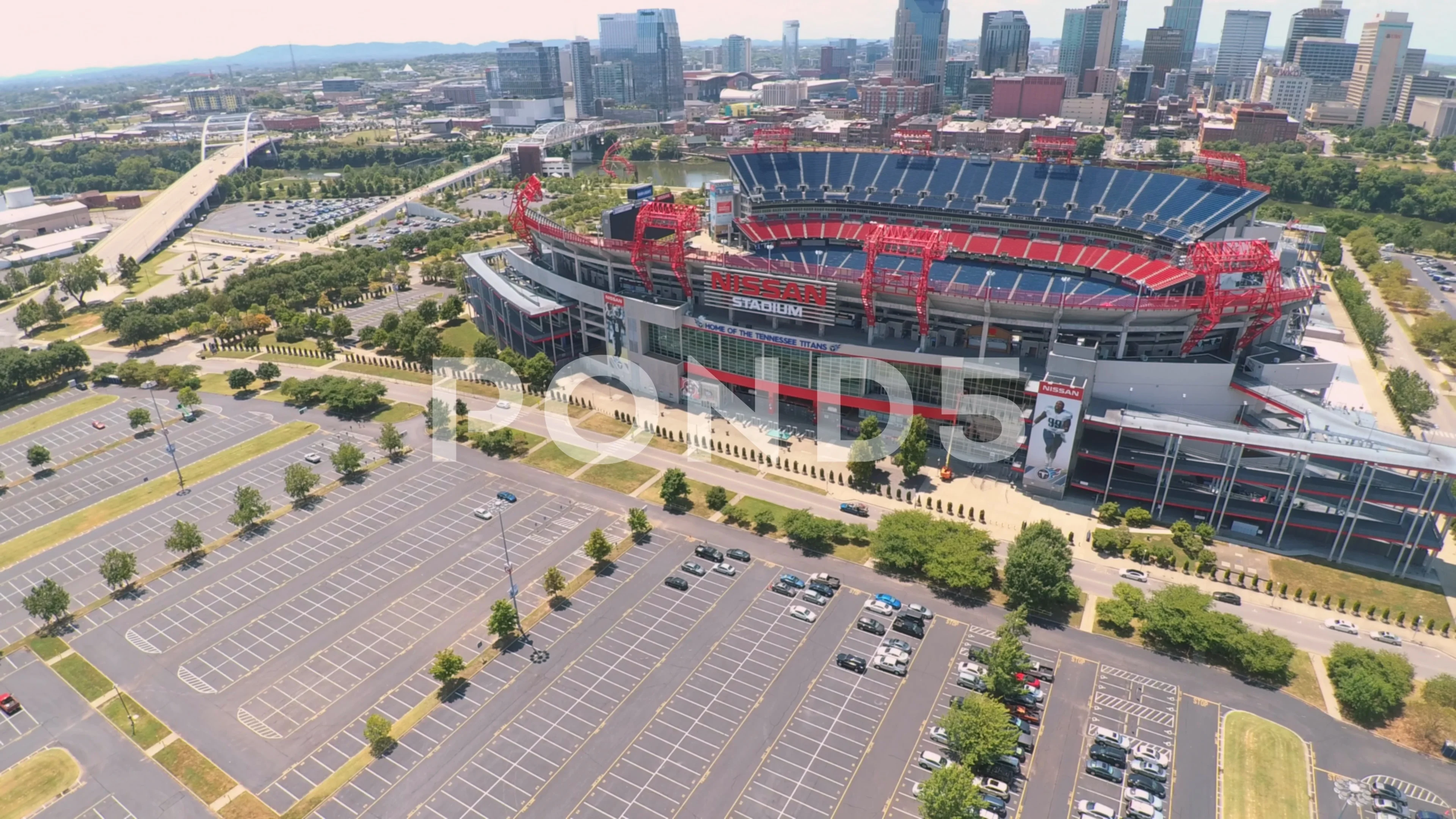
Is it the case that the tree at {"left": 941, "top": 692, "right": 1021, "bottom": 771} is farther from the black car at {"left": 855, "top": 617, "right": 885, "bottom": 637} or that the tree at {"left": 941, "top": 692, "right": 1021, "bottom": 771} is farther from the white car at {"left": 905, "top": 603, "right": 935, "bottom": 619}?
the white car at {"left": 905, "top": 603, "right": 935, "bottom": 619}

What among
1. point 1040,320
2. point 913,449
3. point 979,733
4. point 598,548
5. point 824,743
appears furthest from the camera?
point 1040,320

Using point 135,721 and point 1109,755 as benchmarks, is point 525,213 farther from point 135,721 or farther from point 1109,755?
point 1109,755

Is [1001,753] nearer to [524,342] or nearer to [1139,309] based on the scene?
[1139,309]

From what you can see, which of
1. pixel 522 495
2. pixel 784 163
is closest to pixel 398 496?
pixel 522 495

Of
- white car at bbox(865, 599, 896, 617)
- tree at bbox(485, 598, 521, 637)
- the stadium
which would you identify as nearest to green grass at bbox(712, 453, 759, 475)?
the stadium

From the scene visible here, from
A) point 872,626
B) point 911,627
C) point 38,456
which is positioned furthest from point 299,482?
point 911,627

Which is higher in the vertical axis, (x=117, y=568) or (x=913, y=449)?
(x=913, y=449)
